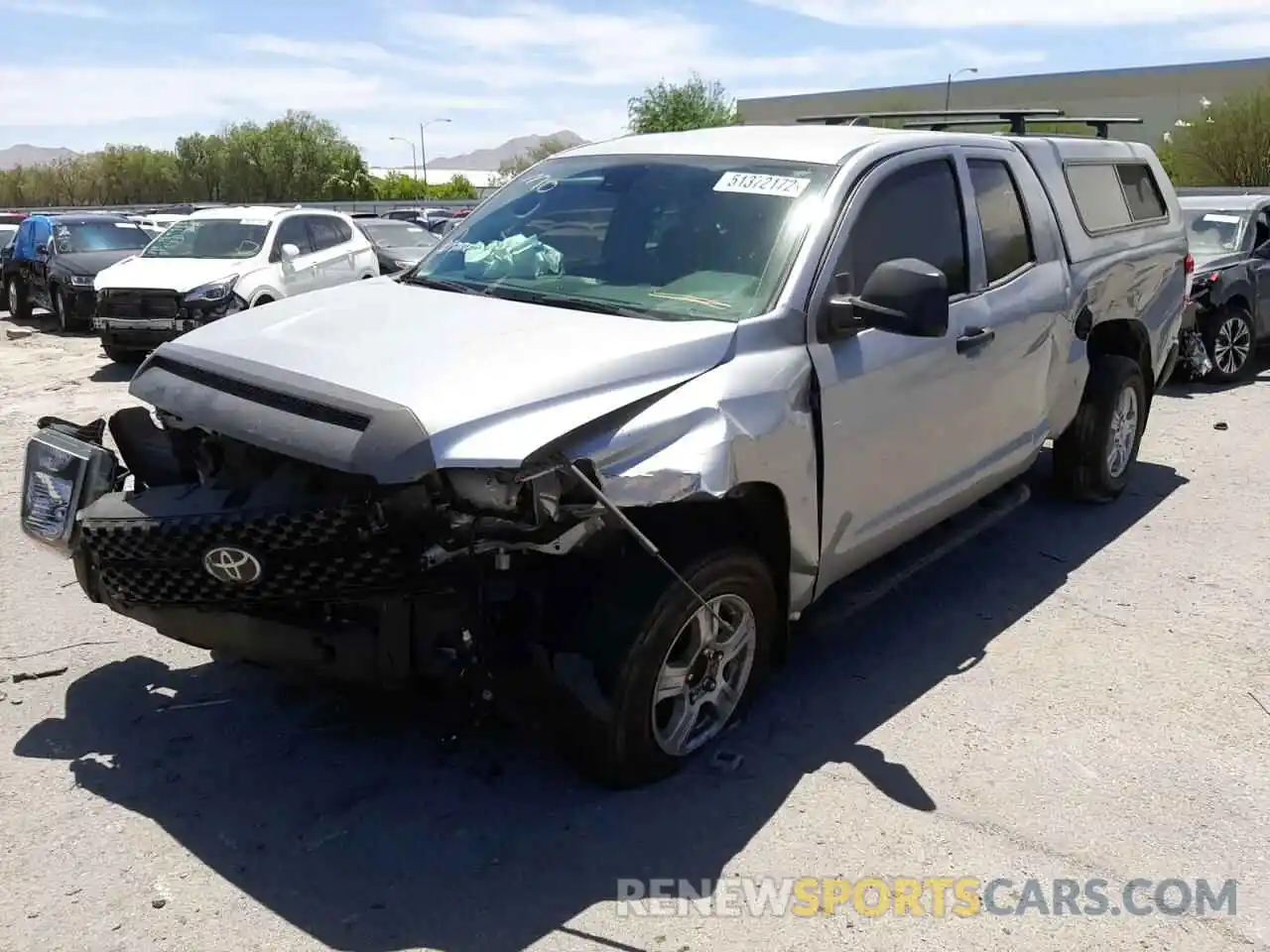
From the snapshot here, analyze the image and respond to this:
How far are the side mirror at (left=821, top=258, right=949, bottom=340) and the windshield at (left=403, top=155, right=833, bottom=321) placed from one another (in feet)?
1.10

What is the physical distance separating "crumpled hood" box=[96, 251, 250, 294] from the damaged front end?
8.76 metres

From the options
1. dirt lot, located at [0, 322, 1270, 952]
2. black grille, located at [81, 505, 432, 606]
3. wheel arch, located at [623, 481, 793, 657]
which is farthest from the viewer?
wheel arch, located at [623, 481, 793, 657]

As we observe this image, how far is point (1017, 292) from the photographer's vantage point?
16.5ft

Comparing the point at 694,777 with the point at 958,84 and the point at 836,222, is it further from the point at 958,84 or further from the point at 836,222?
Answer: the point at 958,84

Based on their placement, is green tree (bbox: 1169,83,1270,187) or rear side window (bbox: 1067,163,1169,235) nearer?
rear side window (bbox: 1067,163,1169,235)

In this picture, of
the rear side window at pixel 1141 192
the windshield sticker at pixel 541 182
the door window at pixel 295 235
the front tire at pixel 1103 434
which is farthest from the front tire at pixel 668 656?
the door window at pixel 295 235

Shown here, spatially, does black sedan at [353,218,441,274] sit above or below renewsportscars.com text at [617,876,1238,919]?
above

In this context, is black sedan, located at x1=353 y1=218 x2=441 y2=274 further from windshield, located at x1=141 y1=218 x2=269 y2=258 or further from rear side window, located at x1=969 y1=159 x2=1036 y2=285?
rear side window, located at x1=969 y1=159 x2=1036 y2=285

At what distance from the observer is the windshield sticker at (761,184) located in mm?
4082

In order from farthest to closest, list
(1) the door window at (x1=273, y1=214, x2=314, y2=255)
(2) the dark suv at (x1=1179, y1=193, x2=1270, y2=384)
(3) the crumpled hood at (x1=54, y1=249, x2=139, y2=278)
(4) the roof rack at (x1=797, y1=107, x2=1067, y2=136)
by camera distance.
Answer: (3) the crumpled hood at (x1=54, y1=249, x2=139, y2=278)
(1) the door window at (x1=273, y1=214, x2=314, y2=255)
(2) the dark suv at (x1=1179, y1=193, x2=1270, y2=384)
(4) the roof rack at (x1=797, y1=107, x2=1067, y2=136)

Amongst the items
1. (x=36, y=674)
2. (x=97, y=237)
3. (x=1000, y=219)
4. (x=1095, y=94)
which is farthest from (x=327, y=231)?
(x=1095, y=94)

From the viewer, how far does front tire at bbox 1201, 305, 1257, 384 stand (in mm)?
10617

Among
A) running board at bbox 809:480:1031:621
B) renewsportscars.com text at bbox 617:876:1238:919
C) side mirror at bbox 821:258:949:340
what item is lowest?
renewsportscars.com text at bbox 617:876:1238:919

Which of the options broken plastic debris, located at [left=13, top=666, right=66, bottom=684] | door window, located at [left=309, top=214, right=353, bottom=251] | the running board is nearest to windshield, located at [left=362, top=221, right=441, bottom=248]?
door window, located at [left=309, top=214, right=353, bottom=251]
